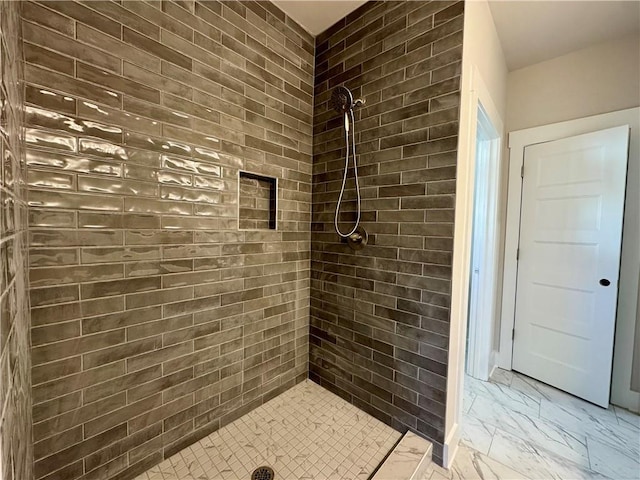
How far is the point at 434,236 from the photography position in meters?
1.37

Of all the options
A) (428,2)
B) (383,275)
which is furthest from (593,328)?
(428,2)

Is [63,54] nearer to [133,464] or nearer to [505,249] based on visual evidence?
[133,464]

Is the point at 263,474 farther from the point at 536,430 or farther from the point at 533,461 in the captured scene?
the point at 536,430

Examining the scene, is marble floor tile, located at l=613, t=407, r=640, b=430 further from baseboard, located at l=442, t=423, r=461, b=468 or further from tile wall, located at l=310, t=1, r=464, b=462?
tile wall, located at l=310, t=1, r=464, b=462

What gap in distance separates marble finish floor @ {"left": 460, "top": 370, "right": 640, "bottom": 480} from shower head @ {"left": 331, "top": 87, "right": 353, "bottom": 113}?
2146 millimetres

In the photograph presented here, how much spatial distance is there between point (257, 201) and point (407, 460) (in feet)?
5.46

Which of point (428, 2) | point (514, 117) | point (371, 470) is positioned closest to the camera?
point (371, 470)

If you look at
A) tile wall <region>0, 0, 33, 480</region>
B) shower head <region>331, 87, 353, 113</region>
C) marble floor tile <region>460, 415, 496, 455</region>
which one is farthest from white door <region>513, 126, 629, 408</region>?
tile wall <region>0, 0, 33, 480</region>

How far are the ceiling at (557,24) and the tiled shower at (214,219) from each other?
856 millimetres

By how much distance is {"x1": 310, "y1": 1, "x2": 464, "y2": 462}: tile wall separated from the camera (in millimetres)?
1345

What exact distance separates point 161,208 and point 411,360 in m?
1.55

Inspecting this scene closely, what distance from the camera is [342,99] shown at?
5.43 feet

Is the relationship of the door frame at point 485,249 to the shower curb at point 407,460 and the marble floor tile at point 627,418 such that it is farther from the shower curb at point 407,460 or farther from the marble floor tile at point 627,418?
the shower curb at point 407,460

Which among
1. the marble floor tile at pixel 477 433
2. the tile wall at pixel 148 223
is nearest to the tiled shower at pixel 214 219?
the tile wall at pixel 148 223
